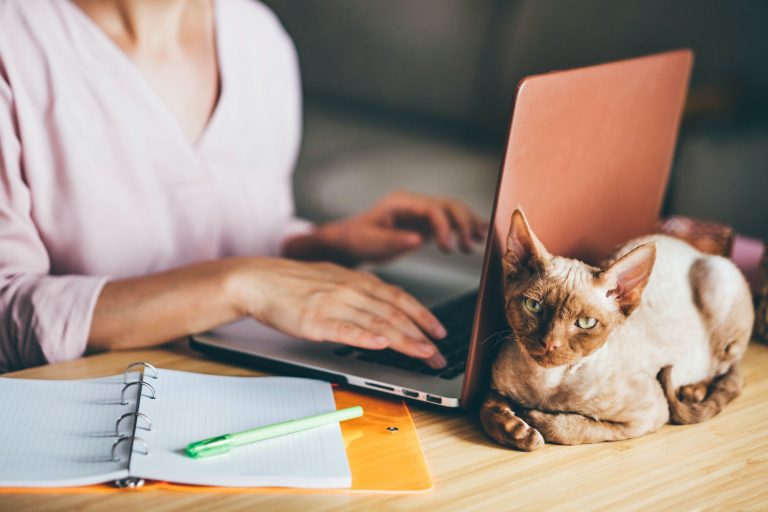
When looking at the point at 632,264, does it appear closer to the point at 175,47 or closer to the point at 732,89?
the point at 175,47

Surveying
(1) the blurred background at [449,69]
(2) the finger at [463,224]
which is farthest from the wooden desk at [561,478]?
(1) the blurred background at [449,69]

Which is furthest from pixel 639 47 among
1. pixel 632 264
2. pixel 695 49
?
pixel 632 264

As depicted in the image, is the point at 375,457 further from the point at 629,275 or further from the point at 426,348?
the point at 629,275

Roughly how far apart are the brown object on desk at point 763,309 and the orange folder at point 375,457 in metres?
0.47

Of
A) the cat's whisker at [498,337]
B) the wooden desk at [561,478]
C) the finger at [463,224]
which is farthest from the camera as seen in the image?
the finger at [463,224]

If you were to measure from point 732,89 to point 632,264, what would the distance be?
1637 mm

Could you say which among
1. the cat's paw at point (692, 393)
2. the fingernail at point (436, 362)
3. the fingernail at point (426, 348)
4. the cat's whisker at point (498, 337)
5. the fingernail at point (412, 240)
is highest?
the cat's whisker at point (498, 337)

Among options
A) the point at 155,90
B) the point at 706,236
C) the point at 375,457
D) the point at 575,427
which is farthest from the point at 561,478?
the point at 155,90

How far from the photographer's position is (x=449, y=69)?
85.4 inches

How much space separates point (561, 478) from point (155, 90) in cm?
81

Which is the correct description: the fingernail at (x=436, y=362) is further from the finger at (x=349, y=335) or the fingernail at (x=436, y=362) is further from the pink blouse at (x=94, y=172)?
the pink blouse at (x=94, y=172)

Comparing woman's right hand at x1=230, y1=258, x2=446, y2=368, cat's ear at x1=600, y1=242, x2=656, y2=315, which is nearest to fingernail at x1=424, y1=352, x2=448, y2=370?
woman's right hand at x1=230, y1=258, x2=446, y2=368

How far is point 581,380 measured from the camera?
0.69 meters

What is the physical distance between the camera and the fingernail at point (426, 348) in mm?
790
